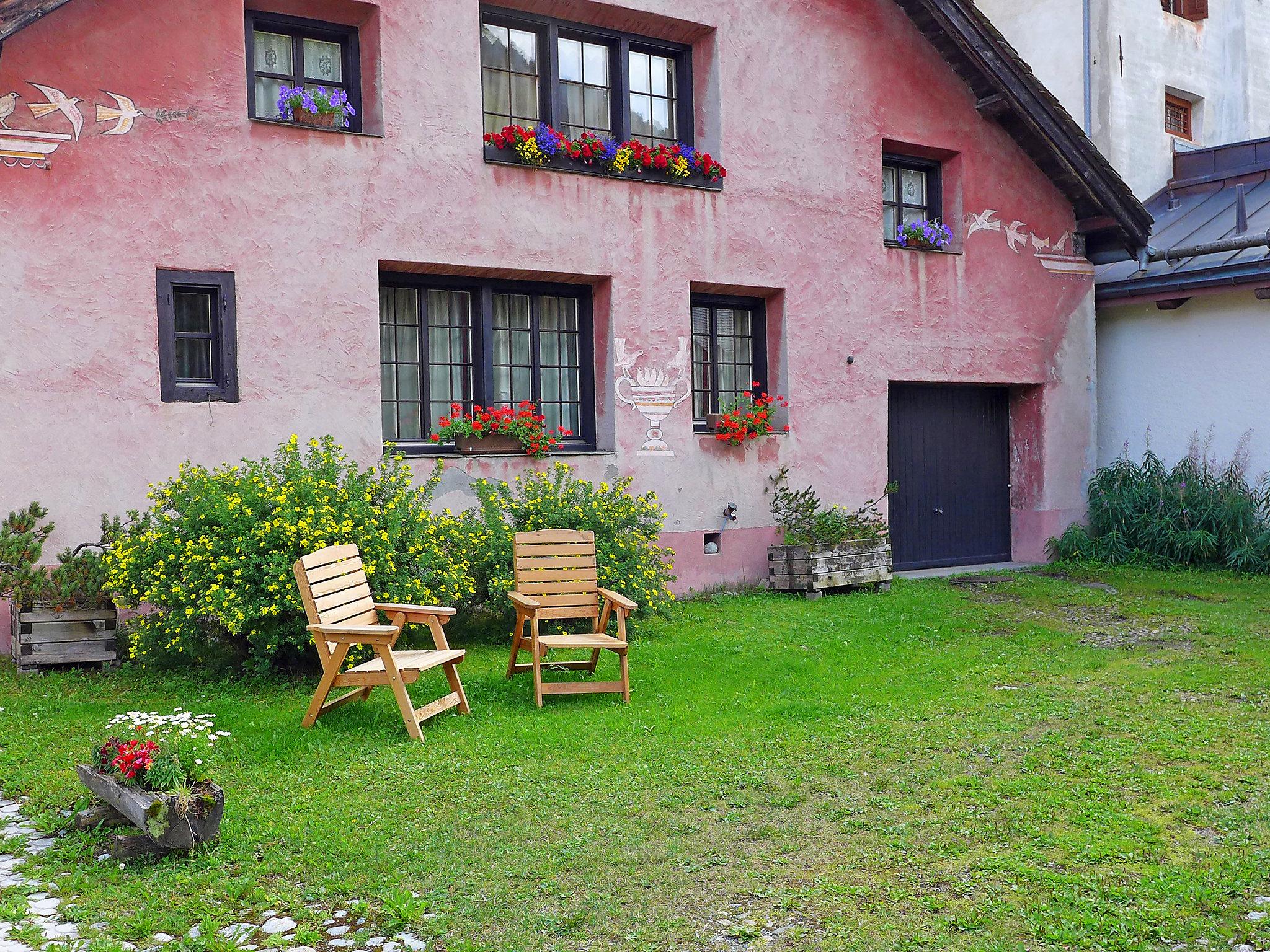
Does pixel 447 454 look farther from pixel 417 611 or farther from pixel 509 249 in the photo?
pixel 417 611

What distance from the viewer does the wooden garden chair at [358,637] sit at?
228 inches

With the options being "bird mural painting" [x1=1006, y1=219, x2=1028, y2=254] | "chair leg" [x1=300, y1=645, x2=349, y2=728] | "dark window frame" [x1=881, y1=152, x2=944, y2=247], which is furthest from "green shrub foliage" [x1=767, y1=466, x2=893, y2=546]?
"chair leg" [x1=300, y1=645, x2=349, y2=728]

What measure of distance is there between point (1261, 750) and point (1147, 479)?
345 inches

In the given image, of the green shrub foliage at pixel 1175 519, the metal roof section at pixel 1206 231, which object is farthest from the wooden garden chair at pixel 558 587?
the metal roof section at pixel 1206 231

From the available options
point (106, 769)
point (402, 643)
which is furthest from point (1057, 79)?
point (106, 769)

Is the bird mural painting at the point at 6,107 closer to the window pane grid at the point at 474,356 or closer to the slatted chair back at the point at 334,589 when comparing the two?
the window pane grid at the point at 474,356

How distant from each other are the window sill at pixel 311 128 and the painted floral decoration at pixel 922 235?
5975mm

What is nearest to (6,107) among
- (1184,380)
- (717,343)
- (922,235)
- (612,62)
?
(612,62)

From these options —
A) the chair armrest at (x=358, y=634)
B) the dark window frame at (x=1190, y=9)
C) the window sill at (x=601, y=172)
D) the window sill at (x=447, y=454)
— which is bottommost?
the chair armrest at (x=358, y=634)

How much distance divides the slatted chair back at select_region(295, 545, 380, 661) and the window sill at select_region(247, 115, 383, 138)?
151 inches

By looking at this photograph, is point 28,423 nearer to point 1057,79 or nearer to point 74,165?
point 74,165

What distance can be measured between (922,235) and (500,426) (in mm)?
5569

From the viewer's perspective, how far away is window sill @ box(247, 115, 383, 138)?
855 centimetres

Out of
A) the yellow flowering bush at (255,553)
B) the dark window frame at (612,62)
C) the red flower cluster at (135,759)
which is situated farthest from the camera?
the dark window frame at (612,62)
